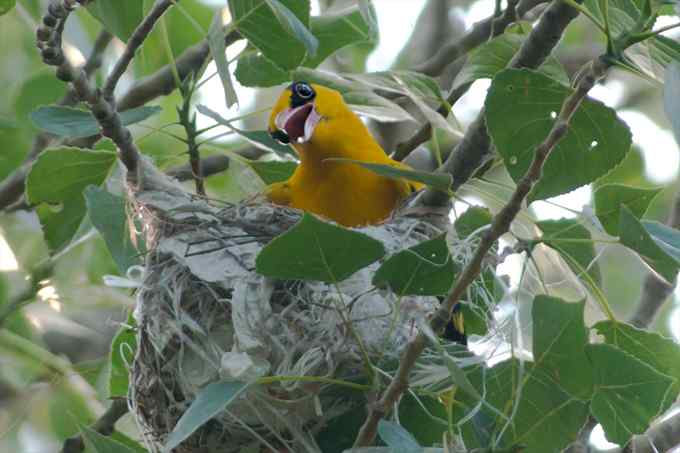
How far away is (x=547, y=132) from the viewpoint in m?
2.55

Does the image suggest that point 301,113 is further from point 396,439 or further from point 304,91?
point 396,439

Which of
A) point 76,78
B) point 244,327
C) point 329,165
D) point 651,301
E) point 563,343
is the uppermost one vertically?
point 76,78

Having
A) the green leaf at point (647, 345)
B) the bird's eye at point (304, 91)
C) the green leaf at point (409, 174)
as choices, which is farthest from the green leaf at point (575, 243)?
the bird's eye at point (304, 91)

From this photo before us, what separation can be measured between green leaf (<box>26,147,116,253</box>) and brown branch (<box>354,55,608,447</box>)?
1.23m

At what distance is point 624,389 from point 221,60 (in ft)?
3.55

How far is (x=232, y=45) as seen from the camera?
14.7ft

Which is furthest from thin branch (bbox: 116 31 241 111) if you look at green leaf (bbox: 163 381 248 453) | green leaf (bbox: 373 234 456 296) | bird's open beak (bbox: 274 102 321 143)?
green leaf (bbox: 163 381 248 453)

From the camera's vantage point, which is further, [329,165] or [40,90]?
[40,90]

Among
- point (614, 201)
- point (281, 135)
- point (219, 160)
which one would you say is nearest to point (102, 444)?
point (614, 201)

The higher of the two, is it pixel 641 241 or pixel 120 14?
pixel 120 14

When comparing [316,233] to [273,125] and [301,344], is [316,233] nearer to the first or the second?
[301,344]

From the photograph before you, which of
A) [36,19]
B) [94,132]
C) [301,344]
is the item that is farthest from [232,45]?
[301,344]

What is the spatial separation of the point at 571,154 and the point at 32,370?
3006mm

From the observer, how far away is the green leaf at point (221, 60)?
2.50 meters
